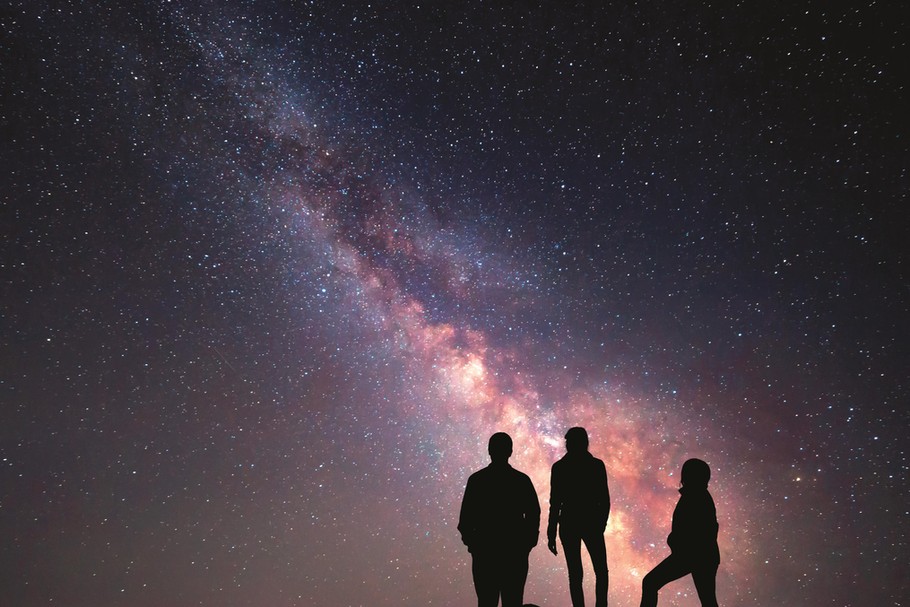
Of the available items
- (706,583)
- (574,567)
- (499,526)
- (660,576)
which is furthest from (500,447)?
(706,583)

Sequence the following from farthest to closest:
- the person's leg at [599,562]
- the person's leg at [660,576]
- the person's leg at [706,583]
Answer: the person's leg at [599,562]
the person's leg at [660,576]
the person's leg at [706,583]

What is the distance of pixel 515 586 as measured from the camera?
3.51 metres

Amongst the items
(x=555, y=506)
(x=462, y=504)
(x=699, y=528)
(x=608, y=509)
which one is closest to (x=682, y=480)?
(x=699, y=528)

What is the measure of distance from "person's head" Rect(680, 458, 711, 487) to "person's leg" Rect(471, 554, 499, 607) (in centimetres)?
145

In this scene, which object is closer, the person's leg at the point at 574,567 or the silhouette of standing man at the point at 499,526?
the silhouette of standing man at the point at 499,526

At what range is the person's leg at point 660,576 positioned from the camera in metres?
3.50

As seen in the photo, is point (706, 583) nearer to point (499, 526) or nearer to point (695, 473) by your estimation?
point (695, 473)

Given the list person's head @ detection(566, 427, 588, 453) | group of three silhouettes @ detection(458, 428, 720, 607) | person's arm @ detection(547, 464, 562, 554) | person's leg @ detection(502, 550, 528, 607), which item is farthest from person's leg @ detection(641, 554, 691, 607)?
person's head @ detection(566, 427, 588, 453)

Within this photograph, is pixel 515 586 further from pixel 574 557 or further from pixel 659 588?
pixel 659 588

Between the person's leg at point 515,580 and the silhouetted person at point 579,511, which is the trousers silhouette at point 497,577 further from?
the silhouetted person at point 579,511

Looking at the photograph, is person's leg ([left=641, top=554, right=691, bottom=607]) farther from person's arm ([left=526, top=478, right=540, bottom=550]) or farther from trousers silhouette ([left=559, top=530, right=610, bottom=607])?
person's arm ([left=526, top=478, right=540, bottom=550])

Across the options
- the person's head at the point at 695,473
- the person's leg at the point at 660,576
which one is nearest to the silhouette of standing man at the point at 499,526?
the person's leg at the point at 660,576

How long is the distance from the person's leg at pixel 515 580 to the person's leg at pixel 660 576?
2.71 feet

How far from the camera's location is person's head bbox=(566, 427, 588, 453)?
13.2ft
